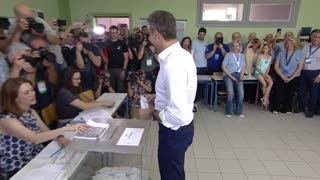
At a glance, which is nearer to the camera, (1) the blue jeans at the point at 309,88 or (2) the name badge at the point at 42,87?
(2) the name badge at the point at 42,87

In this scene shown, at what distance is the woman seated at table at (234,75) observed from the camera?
4.54 m

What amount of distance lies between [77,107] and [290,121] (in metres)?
3.56

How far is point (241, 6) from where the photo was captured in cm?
588

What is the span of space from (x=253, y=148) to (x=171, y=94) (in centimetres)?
229

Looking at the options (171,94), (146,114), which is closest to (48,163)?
(146,114)

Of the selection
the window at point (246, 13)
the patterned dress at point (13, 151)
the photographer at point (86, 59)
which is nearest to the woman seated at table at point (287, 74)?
the window at point (246, 13)

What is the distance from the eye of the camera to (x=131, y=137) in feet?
5.18

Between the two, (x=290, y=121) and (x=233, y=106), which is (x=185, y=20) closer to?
(x=233, y=106)

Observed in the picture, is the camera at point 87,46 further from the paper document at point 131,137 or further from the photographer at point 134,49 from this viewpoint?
the paper document at point 131,137

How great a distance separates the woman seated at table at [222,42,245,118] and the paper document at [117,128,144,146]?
3148mm

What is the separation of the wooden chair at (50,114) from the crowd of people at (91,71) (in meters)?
0.05

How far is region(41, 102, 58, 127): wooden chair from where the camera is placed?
2410mm

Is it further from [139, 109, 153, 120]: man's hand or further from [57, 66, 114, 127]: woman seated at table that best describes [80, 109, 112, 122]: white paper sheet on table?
[139, 109, 153, 120]: man's hand

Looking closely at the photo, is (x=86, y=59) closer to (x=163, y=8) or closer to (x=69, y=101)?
(x=69, y=101)
